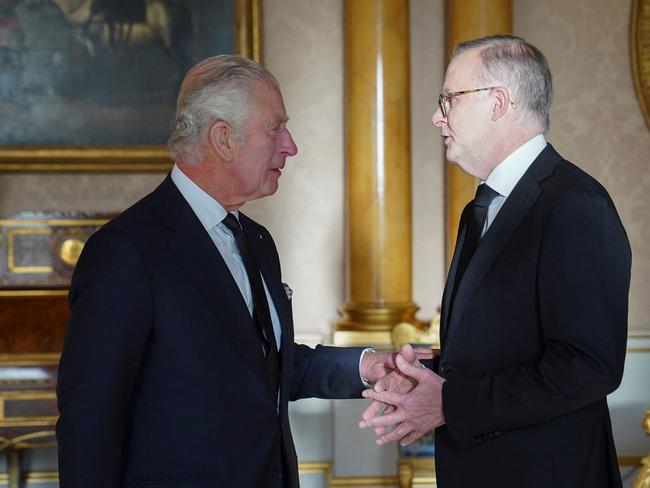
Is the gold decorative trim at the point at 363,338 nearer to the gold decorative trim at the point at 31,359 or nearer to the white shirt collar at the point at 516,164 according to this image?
the gold decorative trim at the point at 31,359

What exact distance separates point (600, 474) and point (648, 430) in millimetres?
1284

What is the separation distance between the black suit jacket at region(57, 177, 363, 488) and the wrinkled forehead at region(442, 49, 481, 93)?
2.39 ft

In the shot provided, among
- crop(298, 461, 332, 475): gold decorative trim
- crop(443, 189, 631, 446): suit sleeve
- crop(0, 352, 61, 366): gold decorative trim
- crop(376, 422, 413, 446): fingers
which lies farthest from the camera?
crop(298, 461, 332, 475): gold decorative trim

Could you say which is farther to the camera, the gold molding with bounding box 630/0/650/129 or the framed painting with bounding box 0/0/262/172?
the gold molding with bounding box 630/0/650/129

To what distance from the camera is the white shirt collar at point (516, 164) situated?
7.43 feet

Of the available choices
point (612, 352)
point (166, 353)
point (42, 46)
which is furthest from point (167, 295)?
point (42, 46)

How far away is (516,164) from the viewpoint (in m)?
2.27

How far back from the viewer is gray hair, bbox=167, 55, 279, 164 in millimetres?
2301

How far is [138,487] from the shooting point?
6.84 feet

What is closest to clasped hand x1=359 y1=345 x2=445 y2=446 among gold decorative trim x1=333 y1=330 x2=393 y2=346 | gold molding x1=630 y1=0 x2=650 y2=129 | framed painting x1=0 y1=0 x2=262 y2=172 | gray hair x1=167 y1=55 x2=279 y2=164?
gray hair x1=167 y1=55 x2=279 y2=164

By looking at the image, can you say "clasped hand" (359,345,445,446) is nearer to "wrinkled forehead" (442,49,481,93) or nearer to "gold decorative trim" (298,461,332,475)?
"wrinkled forehead" (442,49,481,93)

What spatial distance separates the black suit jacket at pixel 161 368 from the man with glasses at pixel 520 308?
0.39 metres

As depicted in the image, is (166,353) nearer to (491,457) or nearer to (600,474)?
(491,457)

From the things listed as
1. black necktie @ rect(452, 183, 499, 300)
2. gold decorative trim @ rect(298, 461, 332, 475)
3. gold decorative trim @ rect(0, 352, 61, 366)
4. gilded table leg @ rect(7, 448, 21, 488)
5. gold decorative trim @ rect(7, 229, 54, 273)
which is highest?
black necktie @ rect(452, 183, 499, 300)
